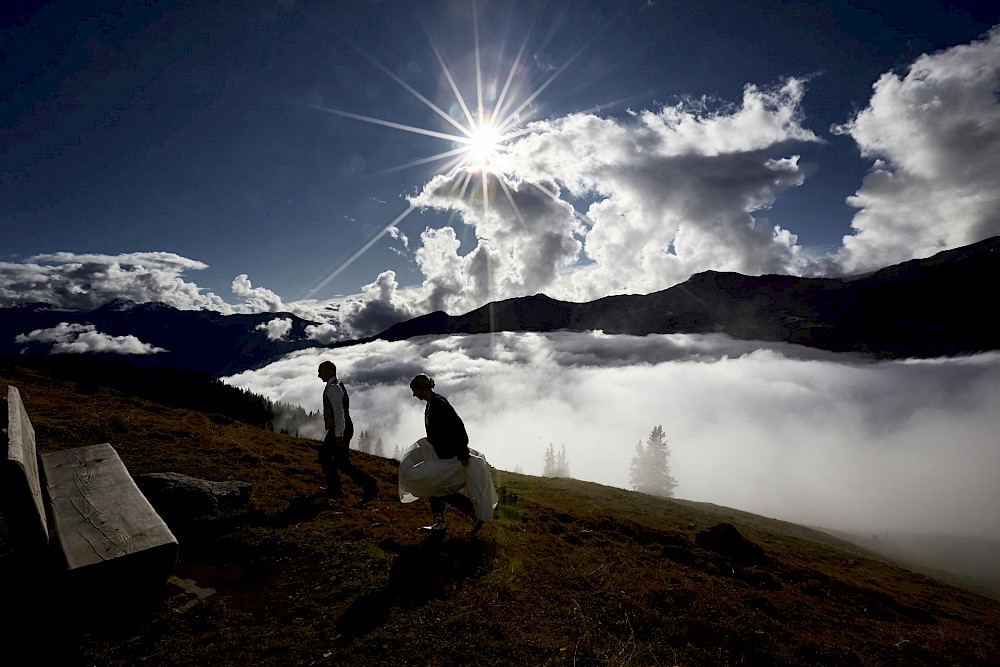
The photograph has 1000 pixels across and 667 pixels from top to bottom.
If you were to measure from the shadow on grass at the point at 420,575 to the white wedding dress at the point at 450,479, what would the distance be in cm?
75

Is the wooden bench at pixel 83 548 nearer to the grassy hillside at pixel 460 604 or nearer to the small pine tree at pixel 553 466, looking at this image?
the grassy hillside at pixel 460 604

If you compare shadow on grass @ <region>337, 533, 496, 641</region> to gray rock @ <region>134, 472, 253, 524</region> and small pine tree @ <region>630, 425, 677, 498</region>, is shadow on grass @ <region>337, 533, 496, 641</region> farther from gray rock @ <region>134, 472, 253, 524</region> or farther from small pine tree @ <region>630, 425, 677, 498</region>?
small pine tree @ <region>630, 425, 677, 498</region>

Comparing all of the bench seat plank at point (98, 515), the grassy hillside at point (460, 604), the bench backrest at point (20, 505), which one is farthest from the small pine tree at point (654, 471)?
the bench backrest at point (20, 505)

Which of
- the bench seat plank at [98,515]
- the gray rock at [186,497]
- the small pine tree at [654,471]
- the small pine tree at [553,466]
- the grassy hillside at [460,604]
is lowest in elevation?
the small pine tree at [553,466]

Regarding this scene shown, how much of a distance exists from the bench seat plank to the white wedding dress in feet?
13.1

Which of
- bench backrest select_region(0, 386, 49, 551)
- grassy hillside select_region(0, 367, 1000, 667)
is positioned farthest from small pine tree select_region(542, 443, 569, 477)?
bench backrest select_region(0, 386, 49, 551)

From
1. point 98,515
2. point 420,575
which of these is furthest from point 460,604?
point 98,515

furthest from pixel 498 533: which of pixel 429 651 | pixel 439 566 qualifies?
pixel 429 651

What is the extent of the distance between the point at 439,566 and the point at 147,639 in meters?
3.89

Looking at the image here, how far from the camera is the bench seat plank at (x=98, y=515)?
493 cm

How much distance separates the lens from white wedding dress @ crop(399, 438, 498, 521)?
8.59m

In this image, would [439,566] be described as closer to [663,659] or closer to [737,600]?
[663,659]

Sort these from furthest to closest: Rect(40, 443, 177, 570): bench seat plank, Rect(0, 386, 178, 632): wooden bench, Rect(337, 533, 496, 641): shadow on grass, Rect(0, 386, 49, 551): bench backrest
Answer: Rect(337, 533, 496, 641): shadow on grass < Rect(40, 443, 177, 570): bench seat plank < Rect(0, 386, 178, 632): wooden bench < Rect(0, 386, 49, 551): bench backrest

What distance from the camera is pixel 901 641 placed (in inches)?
320
